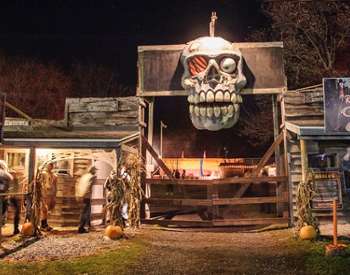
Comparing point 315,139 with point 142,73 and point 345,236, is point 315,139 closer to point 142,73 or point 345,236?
point 345,236

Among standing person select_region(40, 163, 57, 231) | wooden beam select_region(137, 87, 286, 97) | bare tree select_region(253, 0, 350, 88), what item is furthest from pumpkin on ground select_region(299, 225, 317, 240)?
bare tree select_region(253, 0, 350, 88)

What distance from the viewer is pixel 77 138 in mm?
11727

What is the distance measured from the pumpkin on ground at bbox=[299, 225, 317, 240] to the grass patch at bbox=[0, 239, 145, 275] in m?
3.78

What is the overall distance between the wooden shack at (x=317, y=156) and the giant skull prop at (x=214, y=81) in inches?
63.2

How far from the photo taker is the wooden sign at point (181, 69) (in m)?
12.6

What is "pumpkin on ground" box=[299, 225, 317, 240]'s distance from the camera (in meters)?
9.19

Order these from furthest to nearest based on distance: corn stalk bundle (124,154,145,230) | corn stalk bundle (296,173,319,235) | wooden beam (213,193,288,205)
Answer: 1. wooden beam (213,193,288,205)
2. corn stalk bundle (124,154,145,230)
3. corn stalk bundle (296,173,319,235)

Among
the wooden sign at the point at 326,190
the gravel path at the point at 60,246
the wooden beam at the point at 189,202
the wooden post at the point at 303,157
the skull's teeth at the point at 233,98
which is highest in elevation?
the skull's teeth at the point at 233,98

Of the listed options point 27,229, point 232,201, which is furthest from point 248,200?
point 27,229

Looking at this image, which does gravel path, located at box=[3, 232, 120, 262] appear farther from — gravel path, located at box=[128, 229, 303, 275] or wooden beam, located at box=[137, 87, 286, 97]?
wooden beam, located at box=[137, 87, 286, 97]

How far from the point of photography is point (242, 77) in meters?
12.4

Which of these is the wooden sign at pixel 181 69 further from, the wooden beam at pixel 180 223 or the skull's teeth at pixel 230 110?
the wooden beam at pixel 180 223

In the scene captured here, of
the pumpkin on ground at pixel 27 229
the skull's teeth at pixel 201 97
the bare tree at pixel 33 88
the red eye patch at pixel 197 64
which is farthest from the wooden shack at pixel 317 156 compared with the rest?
the bare tree at pixel 33 88

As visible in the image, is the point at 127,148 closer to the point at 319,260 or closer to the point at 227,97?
the point at 227,97
